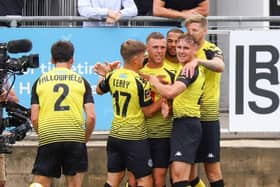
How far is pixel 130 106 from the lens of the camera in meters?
8.28

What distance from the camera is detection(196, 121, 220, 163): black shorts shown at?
28.3ft

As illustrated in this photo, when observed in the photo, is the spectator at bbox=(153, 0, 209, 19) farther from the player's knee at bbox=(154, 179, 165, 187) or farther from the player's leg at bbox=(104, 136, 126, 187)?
the player's knee at bbox=(154, 179, 165, 187)

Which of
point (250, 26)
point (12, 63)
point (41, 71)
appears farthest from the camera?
point (250, 26)

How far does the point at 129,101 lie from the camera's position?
8258mm

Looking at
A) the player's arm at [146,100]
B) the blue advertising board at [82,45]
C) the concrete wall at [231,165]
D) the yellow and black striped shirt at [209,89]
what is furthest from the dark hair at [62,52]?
the concrete wall at [231,165]

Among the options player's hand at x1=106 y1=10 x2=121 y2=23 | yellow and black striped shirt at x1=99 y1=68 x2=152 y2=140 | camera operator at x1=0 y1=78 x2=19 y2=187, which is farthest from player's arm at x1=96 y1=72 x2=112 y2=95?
player's hand at x1=106 y1=10 x2=121 y2=23

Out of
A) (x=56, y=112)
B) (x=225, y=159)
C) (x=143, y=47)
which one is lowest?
(x=225, y=159)

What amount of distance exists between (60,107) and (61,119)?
116 millimetres

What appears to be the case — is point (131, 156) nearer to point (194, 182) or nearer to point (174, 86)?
point (174, 86)

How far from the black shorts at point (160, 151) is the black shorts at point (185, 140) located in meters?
0.20

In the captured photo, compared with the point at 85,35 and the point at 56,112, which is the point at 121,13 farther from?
the point at 56,112

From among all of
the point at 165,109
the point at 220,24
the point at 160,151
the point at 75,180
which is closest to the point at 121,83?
the point at 165,109

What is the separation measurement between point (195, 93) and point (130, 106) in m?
0.66

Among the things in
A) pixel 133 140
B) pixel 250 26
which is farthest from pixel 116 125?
pixel 250 26
